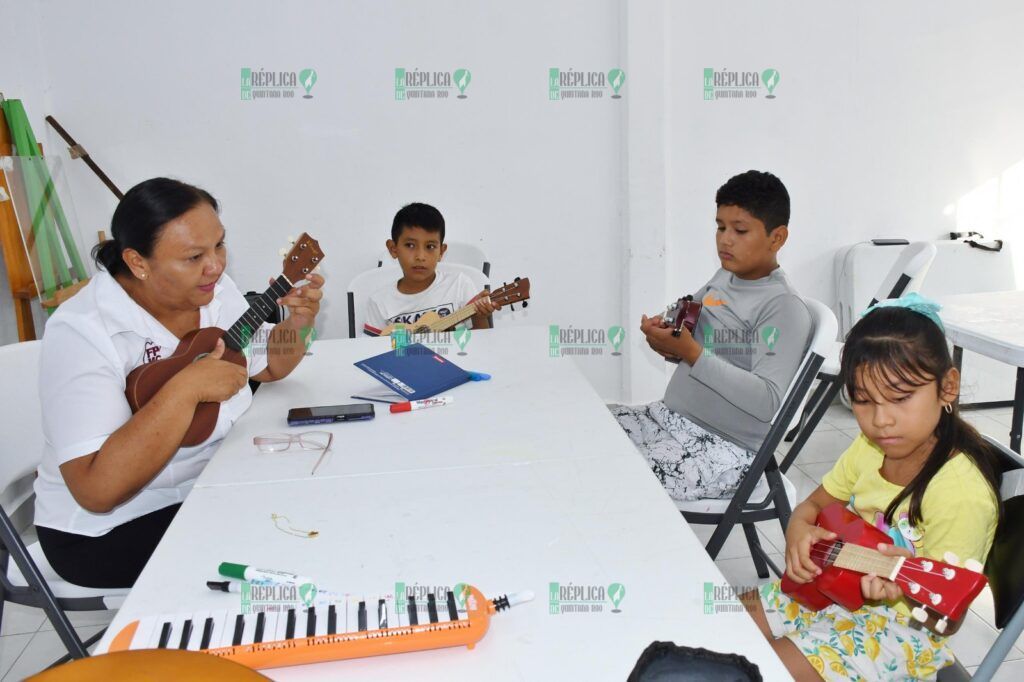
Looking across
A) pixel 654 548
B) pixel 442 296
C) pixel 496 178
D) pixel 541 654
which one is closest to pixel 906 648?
pixel 654 548

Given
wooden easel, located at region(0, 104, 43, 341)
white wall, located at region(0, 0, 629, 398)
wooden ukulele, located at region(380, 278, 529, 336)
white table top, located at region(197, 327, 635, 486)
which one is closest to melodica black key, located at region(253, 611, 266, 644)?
white table top, located at region(197, 327, 635, 486)

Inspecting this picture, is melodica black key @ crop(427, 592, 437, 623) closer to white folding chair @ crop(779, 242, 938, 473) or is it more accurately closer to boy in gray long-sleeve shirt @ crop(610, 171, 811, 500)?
boy in gray long-sleeve shirt @ crop(610, 171, 811, 500)

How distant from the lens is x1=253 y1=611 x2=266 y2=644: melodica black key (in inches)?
42.0

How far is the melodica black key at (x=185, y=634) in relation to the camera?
1.08 meters

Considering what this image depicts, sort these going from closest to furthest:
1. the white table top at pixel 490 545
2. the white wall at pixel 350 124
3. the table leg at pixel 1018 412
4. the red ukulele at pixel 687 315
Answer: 1. the white table top at pixel 490 545
2. the red ukulele at pixel 687 315
3. the table leg at pixel 1018 412
4. the white wall at pixel 350 124

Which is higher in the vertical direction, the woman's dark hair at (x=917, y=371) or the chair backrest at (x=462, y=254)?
the chair backrest at (x=462, y=254)

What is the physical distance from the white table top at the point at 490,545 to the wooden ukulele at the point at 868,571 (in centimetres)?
28

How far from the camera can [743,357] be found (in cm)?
223

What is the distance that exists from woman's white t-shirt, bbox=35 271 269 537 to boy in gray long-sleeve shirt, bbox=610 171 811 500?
1135 mm

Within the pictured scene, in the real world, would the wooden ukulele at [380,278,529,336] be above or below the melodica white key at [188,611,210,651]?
above

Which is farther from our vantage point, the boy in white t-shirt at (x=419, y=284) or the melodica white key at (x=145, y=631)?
the boy in white t-shirt at (x=419, y=284)

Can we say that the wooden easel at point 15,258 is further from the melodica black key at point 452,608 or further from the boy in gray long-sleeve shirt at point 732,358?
the melodica black key at point 452,608

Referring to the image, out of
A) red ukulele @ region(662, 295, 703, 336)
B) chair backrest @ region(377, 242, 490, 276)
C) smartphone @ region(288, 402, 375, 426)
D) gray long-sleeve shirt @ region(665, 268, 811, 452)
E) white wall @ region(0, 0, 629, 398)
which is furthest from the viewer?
chair backrest @ region(377, 242, 490, 276)

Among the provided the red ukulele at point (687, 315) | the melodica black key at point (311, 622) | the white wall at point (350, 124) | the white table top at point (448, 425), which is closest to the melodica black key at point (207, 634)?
the melodica black key at point (311, 622)
